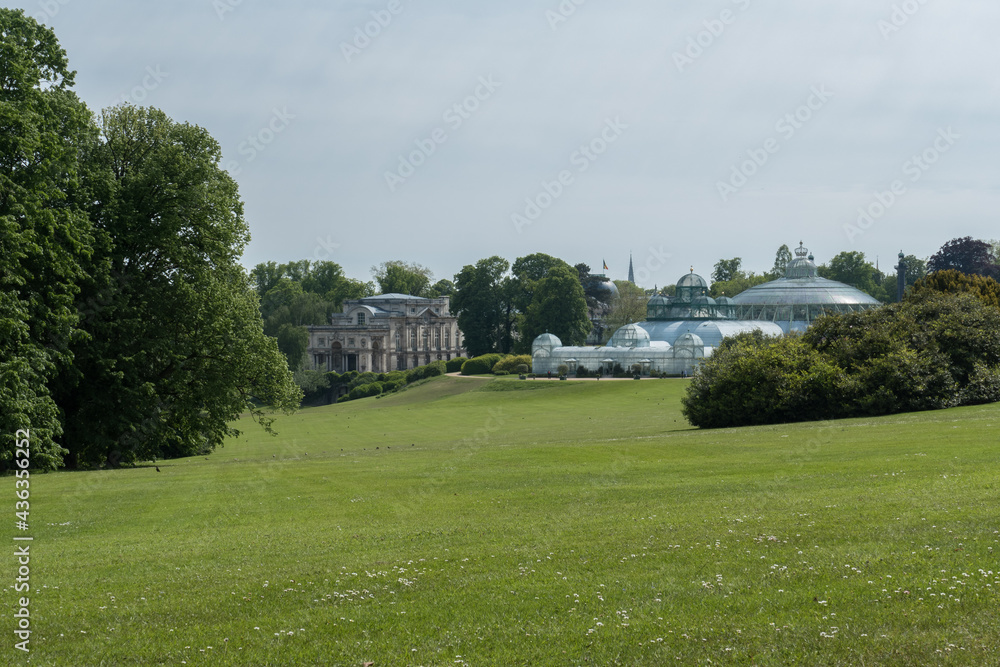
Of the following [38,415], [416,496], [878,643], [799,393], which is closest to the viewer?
[878,643]

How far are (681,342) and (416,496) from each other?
68.4 meters

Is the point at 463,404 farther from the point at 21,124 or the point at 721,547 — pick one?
the point at 721,547

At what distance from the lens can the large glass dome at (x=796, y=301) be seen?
101 meters

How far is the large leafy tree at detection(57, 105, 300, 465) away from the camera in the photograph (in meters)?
28.9

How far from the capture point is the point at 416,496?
18.1 meters

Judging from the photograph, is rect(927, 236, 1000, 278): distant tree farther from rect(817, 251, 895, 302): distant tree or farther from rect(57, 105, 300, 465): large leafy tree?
rect(57, 105, 300, 465): large leafy tree

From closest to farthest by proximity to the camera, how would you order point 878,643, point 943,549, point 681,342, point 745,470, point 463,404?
point 878,643, point 943,549, point 745,470, point 463,404, point 681,342

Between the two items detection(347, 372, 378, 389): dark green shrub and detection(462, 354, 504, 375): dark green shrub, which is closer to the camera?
detection(462, 354, 504, 375): dark green shrub

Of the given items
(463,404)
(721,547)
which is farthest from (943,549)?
(463,404)

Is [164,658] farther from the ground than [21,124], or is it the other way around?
[21,124]

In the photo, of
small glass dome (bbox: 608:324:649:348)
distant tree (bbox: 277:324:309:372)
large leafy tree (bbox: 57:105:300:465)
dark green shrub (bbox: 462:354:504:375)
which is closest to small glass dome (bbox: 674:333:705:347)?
small glass dome (bbox: 608:324:649:348)

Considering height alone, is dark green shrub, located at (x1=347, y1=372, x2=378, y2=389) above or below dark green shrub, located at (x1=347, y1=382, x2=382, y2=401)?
above

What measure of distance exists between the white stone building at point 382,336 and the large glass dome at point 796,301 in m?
45.8

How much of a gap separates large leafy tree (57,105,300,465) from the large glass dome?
76.3 m
